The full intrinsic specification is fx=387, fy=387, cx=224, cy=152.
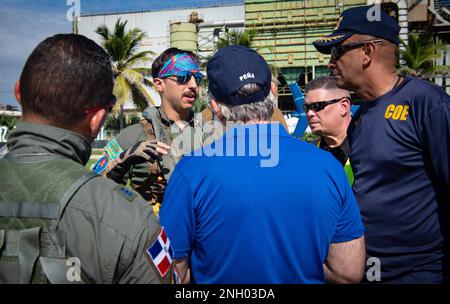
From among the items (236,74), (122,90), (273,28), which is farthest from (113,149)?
(273,28)

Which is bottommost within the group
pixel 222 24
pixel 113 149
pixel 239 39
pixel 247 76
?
pixel 113 149

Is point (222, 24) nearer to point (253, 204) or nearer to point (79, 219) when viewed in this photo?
point (253, 204)

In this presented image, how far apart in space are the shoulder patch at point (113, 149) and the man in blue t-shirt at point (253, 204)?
154cm

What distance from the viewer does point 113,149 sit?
313cm

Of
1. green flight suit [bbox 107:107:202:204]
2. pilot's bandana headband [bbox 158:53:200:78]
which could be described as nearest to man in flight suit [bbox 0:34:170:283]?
green flight suit [bbox 107:107:202:204]

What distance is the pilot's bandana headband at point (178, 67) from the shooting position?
352 cm

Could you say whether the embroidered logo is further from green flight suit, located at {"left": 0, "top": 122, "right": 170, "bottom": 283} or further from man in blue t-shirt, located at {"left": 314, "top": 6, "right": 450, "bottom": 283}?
man in blue t-shirt, located at {"left": 314, "top": 6, "right": 450, "bottom": 283}

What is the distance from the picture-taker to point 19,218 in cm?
130

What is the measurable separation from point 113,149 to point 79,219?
1891 millimetres

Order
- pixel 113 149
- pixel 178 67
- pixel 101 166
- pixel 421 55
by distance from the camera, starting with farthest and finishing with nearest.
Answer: pixel 421 55, pixel 178 67, pixel 113 149, pixel 101 166

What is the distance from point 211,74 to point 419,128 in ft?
4.08

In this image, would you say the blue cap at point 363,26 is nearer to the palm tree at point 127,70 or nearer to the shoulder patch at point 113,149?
the shoulder patch at point 113,149

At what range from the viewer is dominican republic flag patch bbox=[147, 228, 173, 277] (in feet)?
4.44
